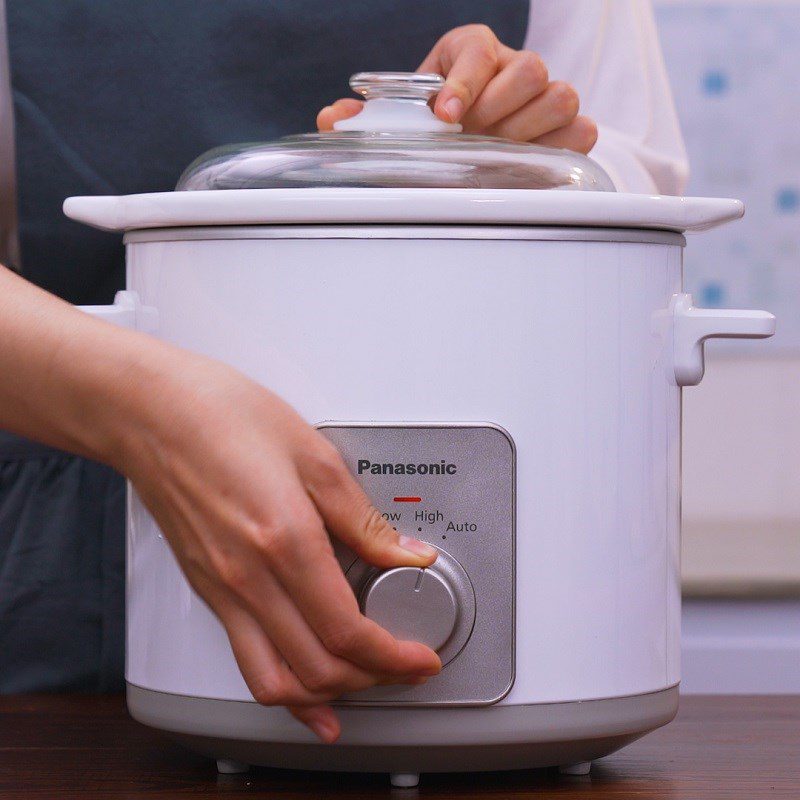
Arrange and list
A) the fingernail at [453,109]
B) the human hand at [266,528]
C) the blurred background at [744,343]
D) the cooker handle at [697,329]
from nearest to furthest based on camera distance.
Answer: the human hand at [266,528]
the cooker handle at [697,329]
the fingernail at [453,109]
the blurred background at [744,343]

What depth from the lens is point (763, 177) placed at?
5.08 ft

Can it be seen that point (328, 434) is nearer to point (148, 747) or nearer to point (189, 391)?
point (189, 391)

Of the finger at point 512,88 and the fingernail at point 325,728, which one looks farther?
the finger at point 512,88

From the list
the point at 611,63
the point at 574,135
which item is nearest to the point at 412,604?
the point at 574,135

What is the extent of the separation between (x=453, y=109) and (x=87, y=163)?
35 cm

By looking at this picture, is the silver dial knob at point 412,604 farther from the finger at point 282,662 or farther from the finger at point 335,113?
the finger at point 335,113

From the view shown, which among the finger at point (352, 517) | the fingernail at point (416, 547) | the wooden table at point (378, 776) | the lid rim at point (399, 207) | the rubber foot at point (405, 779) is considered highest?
the lid rim at point (399, 207)

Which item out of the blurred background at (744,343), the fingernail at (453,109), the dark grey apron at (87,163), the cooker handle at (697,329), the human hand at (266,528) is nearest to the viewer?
the human hand at (266,528)

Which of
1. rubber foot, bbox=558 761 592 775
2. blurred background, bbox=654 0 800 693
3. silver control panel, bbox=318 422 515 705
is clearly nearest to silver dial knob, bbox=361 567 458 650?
silver control panel, bbox=318 422 515 705

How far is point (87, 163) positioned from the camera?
0.93 meters

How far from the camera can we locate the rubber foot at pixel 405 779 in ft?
1.90

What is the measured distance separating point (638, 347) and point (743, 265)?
1040 mm

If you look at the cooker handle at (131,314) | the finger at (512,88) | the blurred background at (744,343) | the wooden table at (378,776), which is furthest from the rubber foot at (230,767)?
the blurred background at (744,343)

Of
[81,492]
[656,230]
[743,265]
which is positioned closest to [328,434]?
[656,230]
